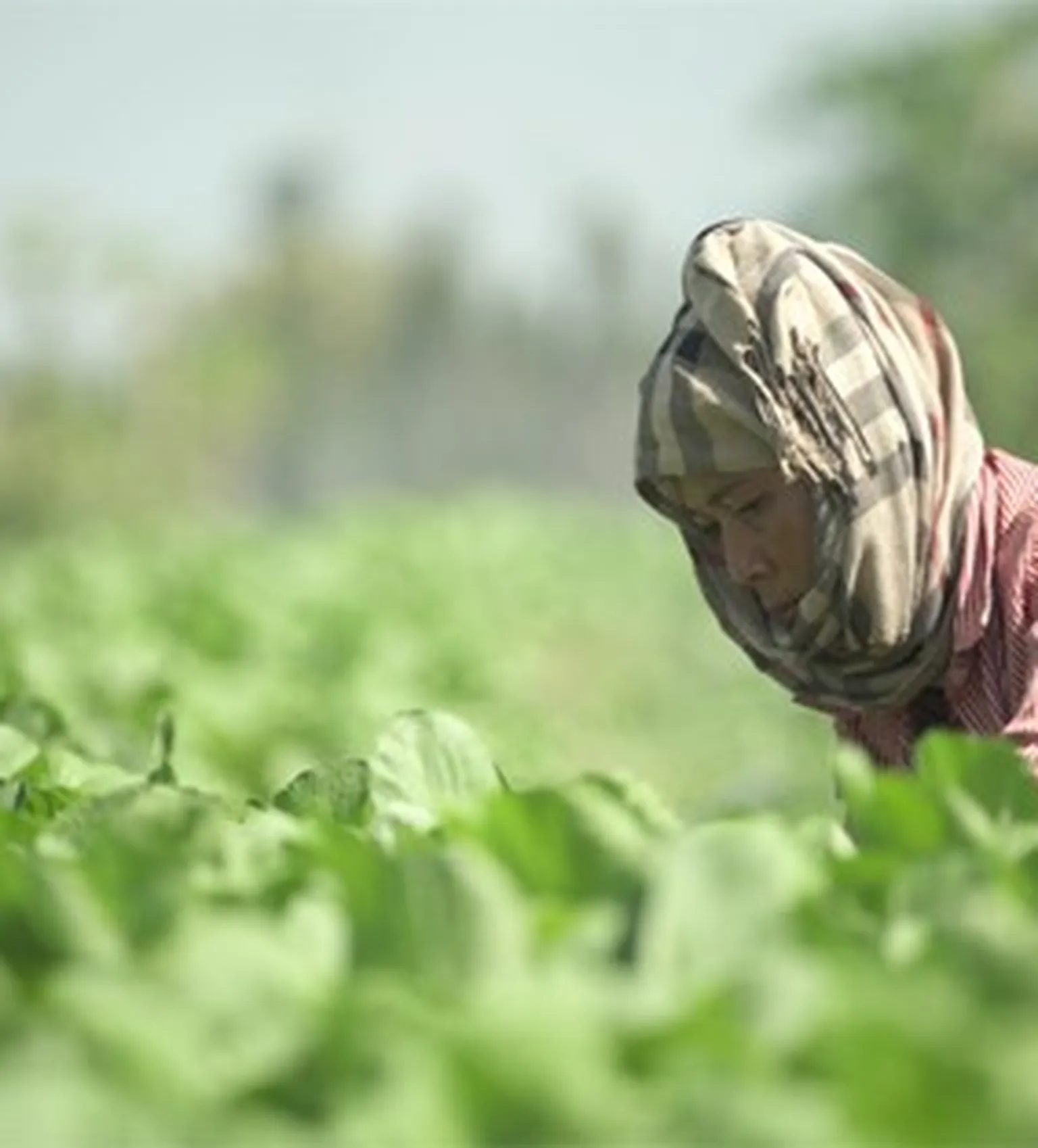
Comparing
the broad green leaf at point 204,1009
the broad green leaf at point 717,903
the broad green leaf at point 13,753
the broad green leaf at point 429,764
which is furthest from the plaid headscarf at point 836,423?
the broad green leaf at point 204,1009

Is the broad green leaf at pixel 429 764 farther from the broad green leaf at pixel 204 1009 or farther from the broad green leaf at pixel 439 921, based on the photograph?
the broad green leaf at pixel 204 1009

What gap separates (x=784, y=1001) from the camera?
2572 millimetres

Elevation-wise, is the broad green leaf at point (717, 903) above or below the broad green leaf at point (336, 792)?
below

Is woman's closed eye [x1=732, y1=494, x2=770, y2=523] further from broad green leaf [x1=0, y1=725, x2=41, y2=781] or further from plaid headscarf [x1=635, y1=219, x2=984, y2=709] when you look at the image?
broad green leaf [x1=0, y1=725, x2=41, y2=781]

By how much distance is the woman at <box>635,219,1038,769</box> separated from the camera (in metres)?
4.65

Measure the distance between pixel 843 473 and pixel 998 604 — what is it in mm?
281

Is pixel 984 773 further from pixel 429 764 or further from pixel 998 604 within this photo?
pixel 998 604

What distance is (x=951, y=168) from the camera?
176 ft

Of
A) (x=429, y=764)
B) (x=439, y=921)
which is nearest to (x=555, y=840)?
(x=439, y=921)

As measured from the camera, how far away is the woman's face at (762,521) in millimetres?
4691

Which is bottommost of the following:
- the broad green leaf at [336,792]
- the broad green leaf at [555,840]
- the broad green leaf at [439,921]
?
the broad green leaf at [439,921]

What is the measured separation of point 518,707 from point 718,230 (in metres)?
9.84

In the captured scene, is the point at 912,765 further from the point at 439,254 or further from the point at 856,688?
the point at 439,254

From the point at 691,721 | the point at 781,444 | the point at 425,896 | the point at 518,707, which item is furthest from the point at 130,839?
the point at 691,721
